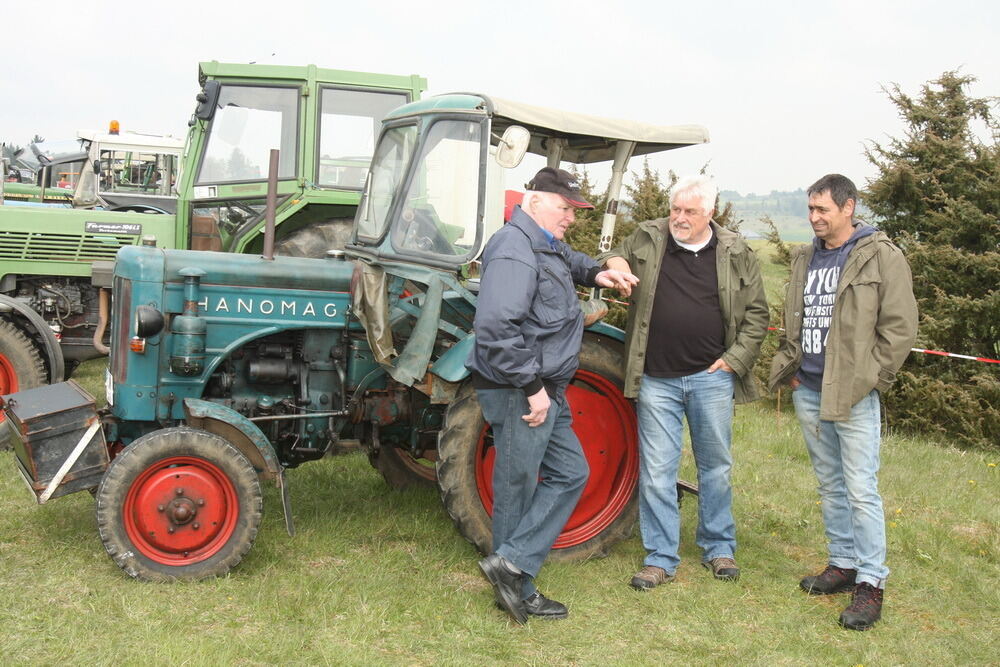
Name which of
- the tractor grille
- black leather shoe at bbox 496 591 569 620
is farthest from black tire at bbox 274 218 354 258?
black leather shoe at bbox 496 591 569 620

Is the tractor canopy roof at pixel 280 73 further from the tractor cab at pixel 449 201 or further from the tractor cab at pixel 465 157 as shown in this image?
the tractor cab at pixel 449 201

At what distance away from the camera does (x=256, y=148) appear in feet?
25.4

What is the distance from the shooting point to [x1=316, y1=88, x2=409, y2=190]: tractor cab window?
25.1 ft

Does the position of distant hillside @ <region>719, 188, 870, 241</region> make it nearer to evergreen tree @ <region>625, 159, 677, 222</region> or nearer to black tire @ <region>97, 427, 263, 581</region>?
evergreen tree @ <region>625, 159, 677, 222</region>

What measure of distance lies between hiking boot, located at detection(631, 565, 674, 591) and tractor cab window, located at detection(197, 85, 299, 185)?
4.62 meters

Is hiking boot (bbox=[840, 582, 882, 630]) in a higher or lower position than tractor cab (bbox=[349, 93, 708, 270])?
lower

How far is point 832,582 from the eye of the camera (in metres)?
4.37

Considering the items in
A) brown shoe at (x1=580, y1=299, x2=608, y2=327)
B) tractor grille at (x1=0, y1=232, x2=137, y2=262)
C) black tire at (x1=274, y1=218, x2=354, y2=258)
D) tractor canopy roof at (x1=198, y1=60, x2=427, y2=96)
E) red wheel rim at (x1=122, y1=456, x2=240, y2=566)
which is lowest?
red wheel rim at (x1=122, y1=456, x2=240, y2=566)

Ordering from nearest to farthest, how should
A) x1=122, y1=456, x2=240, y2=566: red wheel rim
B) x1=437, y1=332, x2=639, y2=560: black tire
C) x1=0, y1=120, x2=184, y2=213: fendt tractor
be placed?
x1=122, y1=456, x2=240, y2=566: red wheel rim → x1=437, y1=332, x2=639, y2=560: black tire → x1=0, y1=120, x2=184, y2=213: fendt tractor

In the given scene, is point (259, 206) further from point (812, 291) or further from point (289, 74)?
point (812, 291)

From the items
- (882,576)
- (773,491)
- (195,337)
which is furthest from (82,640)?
(773,491)

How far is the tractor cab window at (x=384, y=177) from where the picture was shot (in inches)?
193

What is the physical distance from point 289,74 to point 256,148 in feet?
2.05

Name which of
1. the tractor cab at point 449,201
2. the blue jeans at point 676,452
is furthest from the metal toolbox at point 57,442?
the blue jeans at point 676,452
